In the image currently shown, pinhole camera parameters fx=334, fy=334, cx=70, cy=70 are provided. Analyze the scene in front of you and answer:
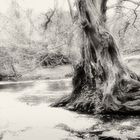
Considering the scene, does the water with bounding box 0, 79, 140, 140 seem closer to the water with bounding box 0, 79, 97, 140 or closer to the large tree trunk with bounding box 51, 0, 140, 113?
the water with bounding box 0, 79, 97, 140

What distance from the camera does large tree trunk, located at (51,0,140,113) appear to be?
1128 cm

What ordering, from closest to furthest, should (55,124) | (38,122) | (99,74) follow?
(55,124) < (38,122) < (99,74)

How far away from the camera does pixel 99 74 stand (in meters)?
12.4

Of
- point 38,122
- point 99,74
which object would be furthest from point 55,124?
point 99,74

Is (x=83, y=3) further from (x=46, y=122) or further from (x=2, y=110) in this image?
(x=2, y=110)

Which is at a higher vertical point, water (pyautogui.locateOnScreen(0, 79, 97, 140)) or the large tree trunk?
the large tree trunk

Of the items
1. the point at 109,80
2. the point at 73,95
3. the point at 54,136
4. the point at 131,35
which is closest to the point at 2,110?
the point at 73,95

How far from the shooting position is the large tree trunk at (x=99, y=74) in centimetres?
1128

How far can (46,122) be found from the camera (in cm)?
1041

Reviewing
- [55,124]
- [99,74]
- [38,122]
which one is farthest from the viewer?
[99,74]

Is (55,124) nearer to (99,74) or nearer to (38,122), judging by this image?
(38,122)

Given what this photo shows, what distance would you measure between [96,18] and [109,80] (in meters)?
2.35

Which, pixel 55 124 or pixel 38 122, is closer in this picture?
pixel 55 124

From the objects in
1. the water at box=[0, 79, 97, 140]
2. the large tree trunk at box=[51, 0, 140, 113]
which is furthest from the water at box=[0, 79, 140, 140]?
the large tree trunk at box=[51, 0, 140, 113]
